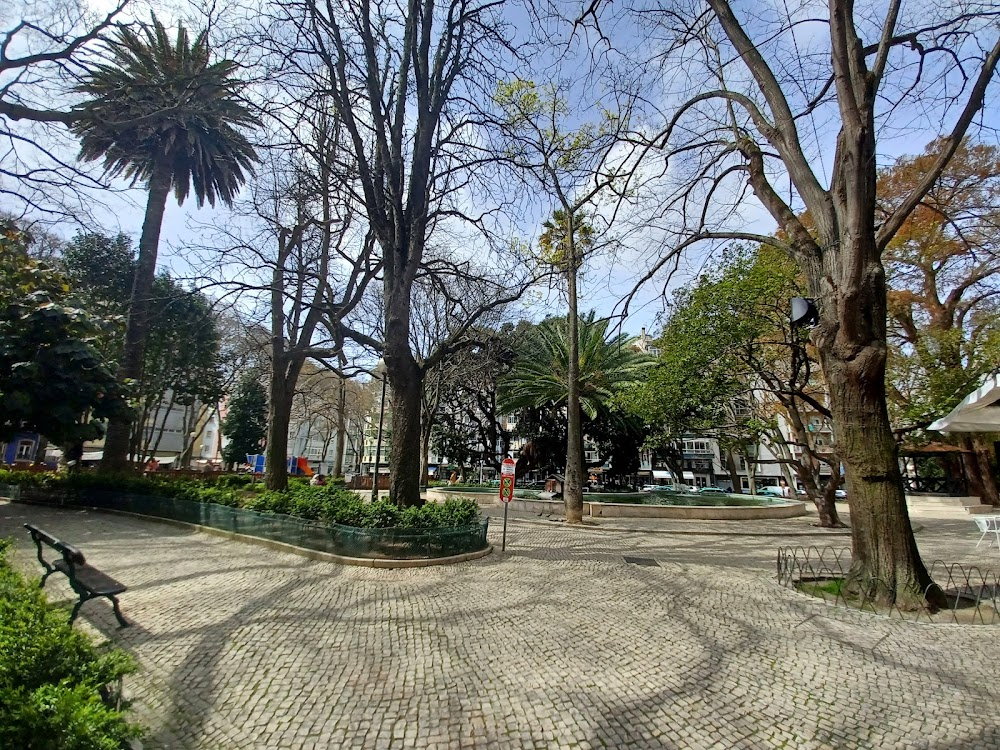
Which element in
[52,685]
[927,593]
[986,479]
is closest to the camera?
[52,685]

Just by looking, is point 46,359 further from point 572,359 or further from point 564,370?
point 564,370

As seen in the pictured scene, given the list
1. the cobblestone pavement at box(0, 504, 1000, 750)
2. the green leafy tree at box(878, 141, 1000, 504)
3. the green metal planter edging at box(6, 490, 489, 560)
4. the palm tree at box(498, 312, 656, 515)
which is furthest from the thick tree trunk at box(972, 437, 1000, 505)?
the green metal planter edging at box(6, 490, 489, 560)

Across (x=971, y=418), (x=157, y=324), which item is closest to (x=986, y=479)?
(x=971, y=418)

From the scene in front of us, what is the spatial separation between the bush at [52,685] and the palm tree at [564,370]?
21067mm

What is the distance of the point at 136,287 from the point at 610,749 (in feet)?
70.8

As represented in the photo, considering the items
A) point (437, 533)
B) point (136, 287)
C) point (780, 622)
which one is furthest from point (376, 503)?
point (136, 287)

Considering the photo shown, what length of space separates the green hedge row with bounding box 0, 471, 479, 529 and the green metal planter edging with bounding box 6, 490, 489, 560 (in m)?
0.25

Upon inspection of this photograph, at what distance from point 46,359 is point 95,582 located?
10.8m

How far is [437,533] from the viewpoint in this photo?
29.9 ft

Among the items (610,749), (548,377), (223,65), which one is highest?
(223,65)

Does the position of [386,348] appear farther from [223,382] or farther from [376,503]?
[223,382]

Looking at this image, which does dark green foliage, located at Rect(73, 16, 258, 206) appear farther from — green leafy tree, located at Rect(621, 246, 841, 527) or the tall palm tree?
green leafy tree, located at Rect(621, 246, 841, 527)

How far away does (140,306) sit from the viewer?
18375 millimetres

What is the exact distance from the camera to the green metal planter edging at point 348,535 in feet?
28.7
